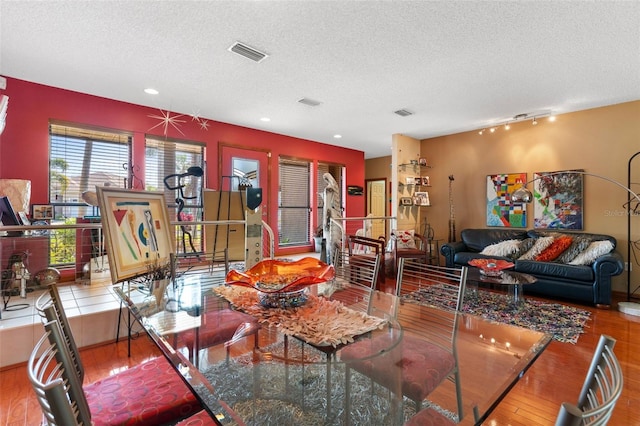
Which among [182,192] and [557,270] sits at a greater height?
[182,192]

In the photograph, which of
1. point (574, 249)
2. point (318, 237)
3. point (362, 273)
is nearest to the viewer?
point (362, 273)

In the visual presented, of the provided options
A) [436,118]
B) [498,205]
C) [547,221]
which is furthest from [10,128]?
[547,221]

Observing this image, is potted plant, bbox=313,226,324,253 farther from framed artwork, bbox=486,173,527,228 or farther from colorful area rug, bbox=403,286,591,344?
framed artwork, bbox=486,173,527,228

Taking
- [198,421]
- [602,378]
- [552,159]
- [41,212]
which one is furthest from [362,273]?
[552,159]

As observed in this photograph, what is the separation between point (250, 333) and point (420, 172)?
5867 millimetres

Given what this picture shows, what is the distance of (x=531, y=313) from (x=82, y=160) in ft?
19.1

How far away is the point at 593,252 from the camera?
3871 mm

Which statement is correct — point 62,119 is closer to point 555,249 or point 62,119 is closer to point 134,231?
point 134,231

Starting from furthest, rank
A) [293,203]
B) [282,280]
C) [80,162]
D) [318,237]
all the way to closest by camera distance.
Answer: [318,237]
[293,203]
[80,162]
[282,280]

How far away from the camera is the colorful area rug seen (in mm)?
2908

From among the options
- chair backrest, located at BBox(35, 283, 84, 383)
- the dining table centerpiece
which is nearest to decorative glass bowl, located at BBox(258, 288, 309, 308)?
the dining table centerpiece

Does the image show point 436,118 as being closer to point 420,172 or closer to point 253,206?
point 420,172

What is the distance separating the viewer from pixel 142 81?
11.6ft

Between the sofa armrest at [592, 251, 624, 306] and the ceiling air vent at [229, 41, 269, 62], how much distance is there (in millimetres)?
4415
